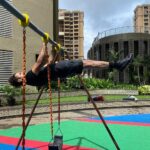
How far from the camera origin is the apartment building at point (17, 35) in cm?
3466

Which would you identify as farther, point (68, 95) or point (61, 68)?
point (68, 95)

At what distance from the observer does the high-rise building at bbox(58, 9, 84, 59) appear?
131750 mm

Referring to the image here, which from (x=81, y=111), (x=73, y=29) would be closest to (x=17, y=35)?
(x=81, y=111)

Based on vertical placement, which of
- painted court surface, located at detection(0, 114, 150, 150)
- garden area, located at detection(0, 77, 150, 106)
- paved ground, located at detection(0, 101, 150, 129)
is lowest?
painted court surface, located at detection(0, 114, 150, 150)

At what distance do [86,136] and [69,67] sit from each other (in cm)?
560

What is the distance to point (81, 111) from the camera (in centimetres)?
2353

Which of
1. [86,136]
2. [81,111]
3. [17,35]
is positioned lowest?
[86,136]

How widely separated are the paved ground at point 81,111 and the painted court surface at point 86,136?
5.10 ft

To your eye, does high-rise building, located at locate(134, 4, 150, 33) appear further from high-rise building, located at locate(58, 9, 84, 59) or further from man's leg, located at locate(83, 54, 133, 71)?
man's leg, located at locate(83, 54, 133, 71)

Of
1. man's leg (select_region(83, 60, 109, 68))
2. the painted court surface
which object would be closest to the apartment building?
A: the painted court surface

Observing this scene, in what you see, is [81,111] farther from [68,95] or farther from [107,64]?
[107,64]

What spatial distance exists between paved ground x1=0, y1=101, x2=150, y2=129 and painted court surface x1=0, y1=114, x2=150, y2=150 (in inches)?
61.2

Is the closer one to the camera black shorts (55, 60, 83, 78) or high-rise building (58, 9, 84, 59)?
black shorts (55, 60, 83, 78)

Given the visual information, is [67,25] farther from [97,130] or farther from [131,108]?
[97,130]
